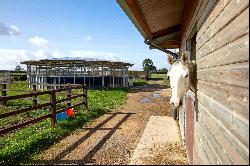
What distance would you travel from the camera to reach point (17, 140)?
8.31m

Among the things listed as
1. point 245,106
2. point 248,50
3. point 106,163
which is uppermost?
point 248,50

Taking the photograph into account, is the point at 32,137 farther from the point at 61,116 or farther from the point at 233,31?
the point at 233,31

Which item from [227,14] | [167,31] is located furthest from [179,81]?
[167,31]

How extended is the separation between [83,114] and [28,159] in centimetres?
580

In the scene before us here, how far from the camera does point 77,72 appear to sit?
97.3 ft

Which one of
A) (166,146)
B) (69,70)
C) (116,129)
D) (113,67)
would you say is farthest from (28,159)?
(113,67)

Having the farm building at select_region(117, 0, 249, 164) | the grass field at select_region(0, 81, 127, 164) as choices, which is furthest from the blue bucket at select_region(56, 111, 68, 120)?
the farm building at select_region(117, 0, 249, 164)

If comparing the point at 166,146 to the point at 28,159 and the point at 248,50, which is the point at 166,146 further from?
the point at 248,50

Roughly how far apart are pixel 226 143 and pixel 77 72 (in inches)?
1098

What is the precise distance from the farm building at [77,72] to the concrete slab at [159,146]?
754 inches

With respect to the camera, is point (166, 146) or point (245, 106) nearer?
point (245, 106)

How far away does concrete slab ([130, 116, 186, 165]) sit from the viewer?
6191 mm

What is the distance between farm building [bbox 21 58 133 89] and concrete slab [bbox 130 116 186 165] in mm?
19146

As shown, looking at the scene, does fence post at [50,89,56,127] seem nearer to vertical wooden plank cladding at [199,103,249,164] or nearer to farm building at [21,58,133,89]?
vertical wooden plank cladding at [199,103,249,164]
